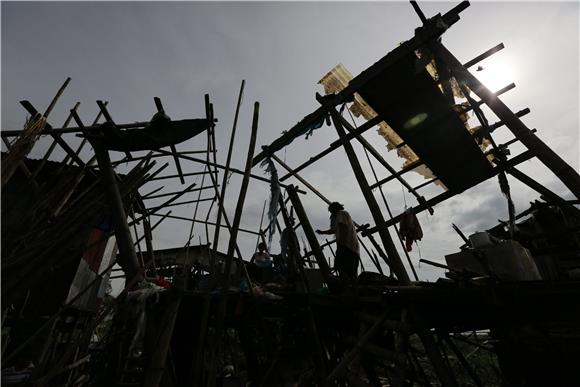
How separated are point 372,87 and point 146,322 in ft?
17.4

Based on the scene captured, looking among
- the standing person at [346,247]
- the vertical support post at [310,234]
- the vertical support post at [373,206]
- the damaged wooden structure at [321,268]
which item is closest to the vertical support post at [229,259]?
the damaged wooden structure at [321,268]

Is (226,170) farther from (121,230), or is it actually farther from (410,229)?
(410,229)

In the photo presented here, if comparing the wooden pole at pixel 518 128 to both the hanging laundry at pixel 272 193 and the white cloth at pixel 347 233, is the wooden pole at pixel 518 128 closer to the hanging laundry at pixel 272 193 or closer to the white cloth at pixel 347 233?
the white cloth at pixel 347 233

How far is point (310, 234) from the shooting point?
6.07 m

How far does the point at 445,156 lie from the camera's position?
6.73 metres

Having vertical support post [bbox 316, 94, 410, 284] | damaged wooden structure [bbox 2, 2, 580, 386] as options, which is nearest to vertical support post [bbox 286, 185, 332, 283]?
damaged wooden structure [bbox 2, 2, 580, 386]

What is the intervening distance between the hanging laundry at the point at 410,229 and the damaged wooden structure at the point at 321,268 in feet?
1.83

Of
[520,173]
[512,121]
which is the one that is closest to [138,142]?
[512,121]

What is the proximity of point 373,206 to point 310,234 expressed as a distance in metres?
1.69

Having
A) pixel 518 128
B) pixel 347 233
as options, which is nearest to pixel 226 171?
pixel 347 233

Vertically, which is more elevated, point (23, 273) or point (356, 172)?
point (356, 172)

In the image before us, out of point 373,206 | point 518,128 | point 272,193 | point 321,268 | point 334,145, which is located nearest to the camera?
point 518,128

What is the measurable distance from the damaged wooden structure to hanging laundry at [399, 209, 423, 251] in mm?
558

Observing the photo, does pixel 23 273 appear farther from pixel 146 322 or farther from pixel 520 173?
pixel 520 173
